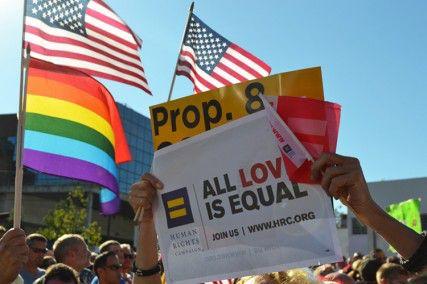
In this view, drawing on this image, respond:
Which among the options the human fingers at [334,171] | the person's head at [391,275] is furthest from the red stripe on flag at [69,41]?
the human fingers at [334,171]

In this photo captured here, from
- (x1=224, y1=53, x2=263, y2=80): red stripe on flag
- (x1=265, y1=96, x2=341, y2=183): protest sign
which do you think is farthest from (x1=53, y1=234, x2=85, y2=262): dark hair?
(x1=265, y1=96, x2=341, y2=183): protest sign

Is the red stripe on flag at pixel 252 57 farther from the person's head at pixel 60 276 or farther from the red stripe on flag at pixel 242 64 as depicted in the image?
the person's head at pixel 60 276

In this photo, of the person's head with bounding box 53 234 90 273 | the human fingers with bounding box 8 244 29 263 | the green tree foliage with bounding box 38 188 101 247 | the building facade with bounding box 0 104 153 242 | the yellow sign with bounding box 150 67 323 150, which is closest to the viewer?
the yellow sign with bounding box 150 67 323 150

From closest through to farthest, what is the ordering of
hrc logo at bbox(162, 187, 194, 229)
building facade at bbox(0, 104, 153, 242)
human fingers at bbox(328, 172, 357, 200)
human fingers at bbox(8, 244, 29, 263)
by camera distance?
human fingers at bbox(328, 172, 357, 200), hrc logo at bbox(162, 187, 194, 229), human fingers at bbox(8, 244, 29, 263), building facade at bbox(0, 104, 153, 242)

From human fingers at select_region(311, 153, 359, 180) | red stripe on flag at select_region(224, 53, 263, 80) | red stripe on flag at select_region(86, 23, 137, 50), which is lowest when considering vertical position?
human fingers at select_region(311, 153, 359, 180)

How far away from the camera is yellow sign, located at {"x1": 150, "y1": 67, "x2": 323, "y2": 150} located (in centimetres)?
222

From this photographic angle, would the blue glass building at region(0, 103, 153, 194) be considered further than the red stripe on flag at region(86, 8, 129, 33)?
Yes

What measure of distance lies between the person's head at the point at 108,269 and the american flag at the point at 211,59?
7.75 ft

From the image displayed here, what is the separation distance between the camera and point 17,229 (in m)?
2.86

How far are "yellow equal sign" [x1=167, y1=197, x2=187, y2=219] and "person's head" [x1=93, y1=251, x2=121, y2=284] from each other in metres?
3.34

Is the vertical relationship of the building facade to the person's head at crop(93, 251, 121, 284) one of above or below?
above

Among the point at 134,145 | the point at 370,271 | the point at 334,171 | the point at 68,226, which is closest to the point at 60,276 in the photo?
the point at 334,171

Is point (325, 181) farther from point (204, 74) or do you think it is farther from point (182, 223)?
point (204, 74)

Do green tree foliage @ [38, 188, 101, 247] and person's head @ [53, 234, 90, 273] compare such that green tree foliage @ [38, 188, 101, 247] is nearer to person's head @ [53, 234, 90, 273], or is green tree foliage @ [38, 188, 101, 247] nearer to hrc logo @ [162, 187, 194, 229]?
person's head @ [53, 234, 90, 273]
